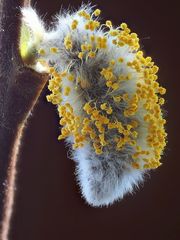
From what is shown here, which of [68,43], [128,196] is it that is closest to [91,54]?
Result: [68,43]

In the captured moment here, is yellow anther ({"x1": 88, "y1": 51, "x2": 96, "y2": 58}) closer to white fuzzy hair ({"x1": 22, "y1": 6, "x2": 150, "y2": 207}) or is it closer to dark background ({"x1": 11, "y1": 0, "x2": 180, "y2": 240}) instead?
white fuzzy hair ({"x1": 22, "y1": 6, "x2": 150, "y2": 207})

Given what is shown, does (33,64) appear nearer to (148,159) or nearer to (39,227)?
(148,159)

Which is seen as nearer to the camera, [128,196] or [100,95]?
[100,95]

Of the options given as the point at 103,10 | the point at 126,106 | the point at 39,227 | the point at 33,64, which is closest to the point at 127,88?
the point at 126,106

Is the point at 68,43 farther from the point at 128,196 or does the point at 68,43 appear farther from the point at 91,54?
the point at 128,196

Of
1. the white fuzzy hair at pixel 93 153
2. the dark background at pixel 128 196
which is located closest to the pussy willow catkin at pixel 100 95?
the white fuzzy hair at pixel 93 153

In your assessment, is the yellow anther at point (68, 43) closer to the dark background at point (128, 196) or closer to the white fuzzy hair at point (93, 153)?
the white fuzzy hair at point (93, 153)
